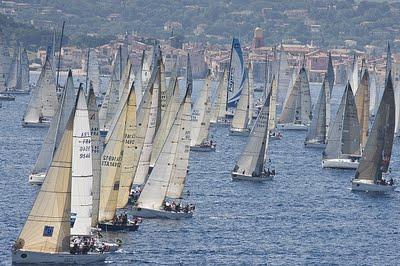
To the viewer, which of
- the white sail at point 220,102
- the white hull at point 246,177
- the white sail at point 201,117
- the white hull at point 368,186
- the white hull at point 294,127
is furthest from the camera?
the white hull at point 294,127

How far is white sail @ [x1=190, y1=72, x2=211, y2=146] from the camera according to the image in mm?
137375

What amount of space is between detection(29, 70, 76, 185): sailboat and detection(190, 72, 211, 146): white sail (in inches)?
1165

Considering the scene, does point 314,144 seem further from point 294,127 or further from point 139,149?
point 139,149

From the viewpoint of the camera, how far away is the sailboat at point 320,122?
146 meters

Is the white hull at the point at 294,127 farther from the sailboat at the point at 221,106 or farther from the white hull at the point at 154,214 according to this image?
the white hull at the point at 154,214

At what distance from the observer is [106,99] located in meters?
149

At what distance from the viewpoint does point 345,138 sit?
426 feet

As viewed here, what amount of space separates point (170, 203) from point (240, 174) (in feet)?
67.9

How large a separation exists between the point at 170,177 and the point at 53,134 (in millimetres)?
10484

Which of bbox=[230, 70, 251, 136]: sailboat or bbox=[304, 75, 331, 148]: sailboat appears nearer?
bbox=[304, 75, 331, 148]: sailboat

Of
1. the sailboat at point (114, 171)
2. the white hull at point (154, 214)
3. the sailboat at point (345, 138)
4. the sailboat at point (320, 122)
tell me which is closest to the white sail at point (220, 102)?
the sailboat at point (320, 122)

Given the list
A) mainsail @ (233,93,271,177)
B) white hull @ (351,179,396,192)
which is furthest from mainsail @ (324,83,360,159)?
white hull @ (351,179,396,192)

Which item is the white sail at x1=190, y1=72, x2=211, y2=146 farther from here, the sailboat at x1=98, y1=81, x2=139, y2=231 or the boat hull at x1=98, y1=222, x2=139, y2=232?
the boat hull at x1=98, y1=222, x2=139, y2=232

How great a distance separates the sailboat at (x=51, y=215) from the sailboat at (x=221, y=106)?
83.5 m
